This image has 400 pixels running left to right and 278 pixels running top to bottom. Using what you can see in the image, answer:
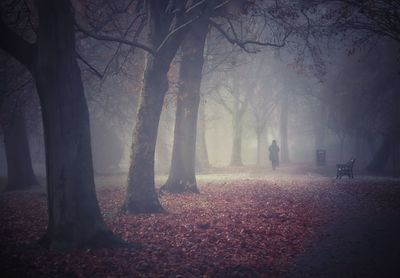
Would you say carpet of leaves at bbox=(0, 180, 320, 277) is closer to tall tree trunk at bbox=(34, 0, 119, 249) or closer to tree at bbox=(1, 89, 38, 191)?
tall tree trunk at bbox=(34, 0, 119, 249)

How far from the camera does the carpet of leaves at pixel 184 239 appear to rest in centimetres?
661

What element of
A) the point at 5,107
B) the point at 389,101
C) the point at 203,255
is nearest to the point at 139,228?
the point at 203,255

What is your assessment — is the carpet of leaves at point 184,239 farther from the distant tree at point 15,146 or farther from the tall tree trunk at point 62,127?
the distant tree at point 15,146

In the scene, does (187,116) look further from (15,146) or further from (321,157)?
(321,157)

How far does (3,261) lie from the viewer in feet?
21.6

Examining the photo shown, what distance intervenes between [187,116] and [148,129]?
4.92 metres

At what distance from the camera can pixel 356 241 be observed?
28.1 feet

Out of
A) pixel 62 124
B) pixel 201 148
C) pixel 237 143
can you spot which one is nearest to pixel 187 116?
pixel 62 124

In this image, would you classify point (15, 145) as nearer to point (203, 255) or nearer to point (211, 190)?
point (211, 190)

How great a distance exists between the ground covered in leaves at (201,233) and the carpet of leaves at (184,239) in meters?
0.02

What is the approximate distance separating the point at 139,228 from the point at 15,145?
13.6 metres

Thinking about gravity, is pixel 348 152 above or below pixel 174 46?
below

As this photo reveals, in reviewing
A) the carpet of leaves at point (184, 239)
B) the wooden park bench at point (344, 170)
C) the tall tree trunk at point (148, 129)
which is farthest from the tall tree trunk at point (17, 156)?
the wooden park bench at point (344, 170)

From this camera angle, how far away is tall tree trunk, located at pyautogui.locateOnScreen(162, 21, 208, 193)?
16078mm
